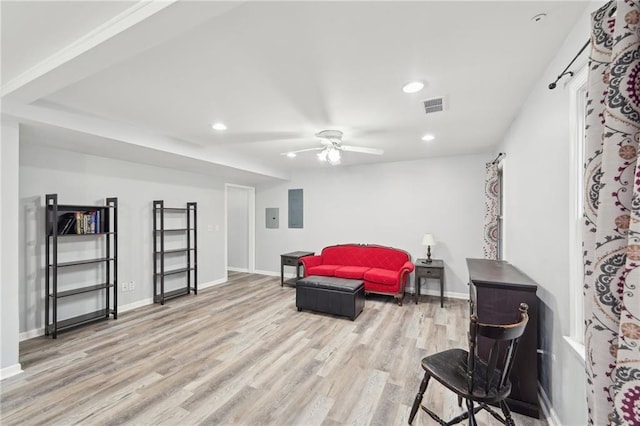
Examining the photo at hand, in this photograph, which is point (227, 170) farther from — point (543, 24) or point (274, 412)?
point (543, 24)

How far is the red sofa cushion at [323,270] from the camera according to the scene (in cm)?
498

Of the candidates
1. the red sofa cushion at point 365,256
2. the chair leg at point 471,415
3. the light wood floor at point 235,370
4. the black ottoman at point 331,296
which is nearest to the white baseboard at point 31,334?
the light wood floor at point 235,370

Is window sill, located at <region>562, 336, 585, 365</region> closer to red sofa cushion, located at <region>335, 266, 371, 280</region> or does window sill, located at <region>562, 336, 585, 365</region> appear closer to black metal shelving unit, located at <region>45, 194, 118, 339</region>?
red sofa cushion, located at <region>335, 266, 371, 280</region>

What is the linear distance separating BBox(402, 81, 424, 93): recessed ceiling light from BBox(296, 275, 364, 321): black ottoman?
2638 millimetres

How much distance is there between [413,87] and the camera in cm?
229

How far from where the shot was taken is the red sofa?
4.52 m

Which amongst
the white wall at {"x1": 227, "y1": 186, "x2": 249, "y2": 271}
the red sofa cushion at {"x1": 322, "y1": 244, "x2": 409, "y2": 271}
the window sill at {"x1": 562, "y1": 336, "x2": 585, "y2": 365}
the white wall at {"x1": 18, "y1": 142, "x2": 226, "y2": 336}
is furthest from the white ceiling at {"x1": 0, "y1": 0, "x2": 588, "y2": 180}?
the white wall at {"x1": 227, "y1": 186, "x2": 249, "y2": 271}

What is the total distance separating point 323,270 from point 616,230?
4.42 m

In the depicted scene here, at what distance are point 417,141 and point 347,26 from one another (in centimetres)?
266

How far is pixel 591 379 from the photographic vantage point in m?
0.93

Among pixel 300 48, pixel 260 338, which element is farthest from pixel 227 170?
pixel 300 48

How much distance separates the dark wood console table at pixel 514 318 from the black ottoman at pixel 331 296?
1.85 meters

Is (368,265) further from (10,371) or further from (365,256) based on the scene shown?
(10,371)

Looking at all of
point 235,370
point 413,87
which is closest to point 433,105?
point 413,87
